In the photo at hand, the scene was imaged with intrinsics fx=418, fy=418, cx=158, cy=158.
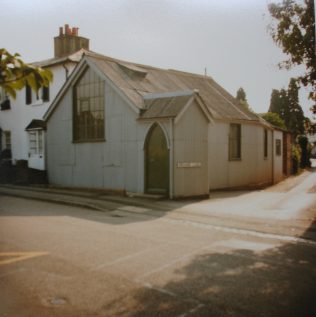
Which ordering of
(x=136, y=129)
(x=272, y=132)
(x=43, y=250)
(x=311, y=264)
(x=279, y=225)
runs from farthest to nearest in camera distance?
(x=272, y=132), (x=136, y=129), (x=279, y=225), (x=43, y=250), (x=311, y=264)

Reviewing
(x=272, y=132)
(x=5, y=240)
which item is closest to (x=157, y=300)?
(x=5, y=240)

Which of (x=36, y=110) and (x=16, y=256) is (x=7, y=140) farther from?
(x=16, y=256)

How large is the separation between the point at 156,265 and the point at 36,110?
21.2 metres

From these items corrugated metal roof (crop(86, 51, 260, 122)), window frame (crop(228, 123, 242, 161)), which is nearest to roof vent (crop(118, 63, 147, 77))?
corrugated metal roof (crop(86, 51, 260, 122))

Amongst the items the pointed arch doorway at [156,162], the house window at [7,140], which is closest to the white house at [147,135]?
the pointed arch doorway at [156,162]

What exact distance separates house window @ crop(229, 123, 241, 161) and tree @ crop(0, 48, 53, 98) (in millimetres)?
19884

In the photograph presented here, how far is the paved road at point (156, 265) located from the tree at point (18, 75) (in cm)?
352

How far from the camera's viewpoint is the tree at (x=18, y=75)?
2.12 metres

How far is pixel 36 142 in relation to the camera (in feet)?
78.0

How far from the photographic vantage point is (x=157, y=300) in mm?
5375

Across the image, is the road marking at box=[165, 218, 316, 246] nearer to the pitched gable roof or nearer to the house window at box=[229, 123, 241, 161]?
the pitched gable roof

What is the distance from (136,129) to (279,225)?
24.8ft

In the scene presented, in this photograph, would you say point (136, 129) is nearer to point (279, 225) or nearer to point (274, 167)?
point (279, 225)

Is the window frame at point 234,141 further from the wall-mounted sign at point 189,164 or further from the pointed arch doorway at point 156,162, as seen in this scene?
the pointed arch doorway at point 156,162
